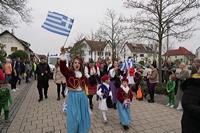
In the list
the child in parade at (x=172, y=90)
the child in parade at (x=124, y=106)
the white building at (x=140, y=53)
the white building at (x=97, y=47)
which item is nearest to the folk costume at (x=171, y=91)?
the child in parade at (x=172, y=90)

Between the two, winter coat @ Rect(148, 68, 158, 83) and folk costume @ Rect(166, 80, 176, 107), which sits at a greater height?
winter coat @ Rect(148, 68, 158, 83)

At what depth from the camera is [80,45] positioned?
105 ft

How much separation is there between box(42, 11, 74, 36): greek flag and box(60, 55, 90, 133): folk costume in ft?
4.28

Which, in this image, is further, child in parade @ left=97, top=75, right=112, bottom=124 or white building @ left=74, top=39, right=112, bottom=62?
white building @ left=74, top=39, right=112, bottom=62

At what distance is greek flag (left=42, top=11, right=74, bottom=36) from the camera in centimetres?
394

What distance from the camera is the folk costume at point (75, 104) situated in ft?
9.71

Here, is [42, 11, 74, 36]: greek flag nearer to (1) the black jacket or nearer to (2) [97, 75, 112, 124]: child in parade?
(2) [97, 75, 112, 124]: child in parade

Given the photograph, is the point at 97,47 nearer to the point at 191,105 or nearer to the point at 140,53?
the point at 140,53

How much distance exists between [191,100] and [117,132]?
2628 millimetres

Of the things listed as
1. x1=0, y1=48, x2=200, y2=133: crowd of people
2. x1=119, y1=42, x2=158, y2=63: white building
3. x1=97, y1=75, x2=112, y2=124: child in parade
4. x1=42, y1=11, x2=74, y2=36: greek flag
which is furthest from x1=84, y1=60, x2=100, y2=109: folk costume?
x1=119, y1=42, x2=158, y2=63: white building

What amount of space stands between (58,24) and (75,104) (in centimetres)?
217

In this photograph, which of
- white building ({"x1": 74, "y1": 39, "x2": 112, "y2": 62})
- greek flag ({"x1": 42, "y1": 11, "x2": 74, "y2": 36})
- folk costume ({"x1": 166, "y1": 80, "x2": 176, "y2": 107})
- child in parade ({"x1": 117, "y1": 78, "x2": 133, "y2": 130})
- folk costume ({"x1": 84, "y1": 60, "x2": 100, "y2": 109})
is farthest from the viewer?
white building ({"x1": 74, "y1": 39, "x2": 112, "y2": 62})

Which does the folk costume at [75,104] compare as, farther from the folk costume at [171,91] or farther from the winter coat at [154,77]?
the winter coat at [154,77]

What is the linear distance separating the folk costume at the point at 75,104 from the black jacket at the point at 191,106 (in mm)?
1817
